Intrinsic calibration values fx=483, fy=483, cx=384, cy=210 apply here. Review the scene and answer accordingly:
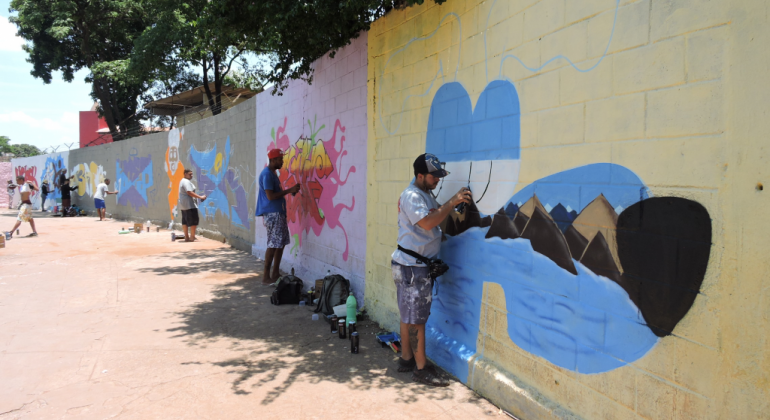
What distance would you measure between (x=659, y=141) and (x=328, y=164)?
4.60 metres

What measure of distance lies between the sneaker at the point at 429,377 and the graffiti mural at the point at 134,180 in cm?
1513

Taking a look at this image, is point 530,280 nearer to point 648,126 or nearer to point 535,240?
point 535,240

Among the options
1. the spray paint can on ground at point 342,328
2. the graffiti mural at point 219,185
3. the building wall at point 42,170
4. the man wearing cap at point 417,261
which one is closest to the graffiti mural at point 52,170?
the building wall at point 42,170

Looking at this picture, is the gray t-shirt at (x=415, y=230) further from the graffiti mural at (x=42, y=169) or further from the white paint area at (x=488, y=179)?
the graffiti mural at (x=42, y=169)

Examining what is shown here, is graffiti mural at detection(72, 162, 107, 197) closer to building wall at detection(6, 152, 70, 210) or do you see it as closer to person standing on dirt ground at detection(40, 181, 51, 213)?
person standing on dirt ground at detection(40, 181, 51, 213)

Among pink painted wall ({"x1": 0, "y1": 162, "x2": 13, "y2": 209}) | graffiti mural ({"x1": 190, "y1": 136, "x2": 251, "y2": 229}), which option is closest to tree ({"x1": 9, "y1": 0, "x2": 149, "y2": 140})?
graffiti mural ({"x1": 190, "y1": 136, "x2": 251, "y2": 229})

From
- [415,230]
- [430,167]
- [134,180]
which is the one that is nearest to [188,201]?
[134,180]

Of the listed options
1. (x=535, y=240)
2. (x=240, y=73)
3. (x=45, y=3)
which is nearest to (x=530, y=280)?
(x=535, y=240)

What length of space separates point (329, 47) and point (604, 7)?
157 inches

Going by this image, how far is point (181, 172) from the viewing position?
1417 centimetres

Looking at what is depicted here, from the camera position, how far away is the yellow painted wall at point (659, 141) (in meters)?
2.00

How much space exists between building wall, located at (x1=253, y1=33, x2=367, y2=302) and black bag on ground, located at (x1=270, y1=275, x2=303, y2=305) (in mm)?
535

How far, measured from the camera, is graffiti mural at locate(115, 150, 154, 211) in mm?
16781

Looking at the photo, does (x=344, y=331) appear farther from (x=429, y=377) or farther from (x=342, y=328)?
(x=429, y=377)
